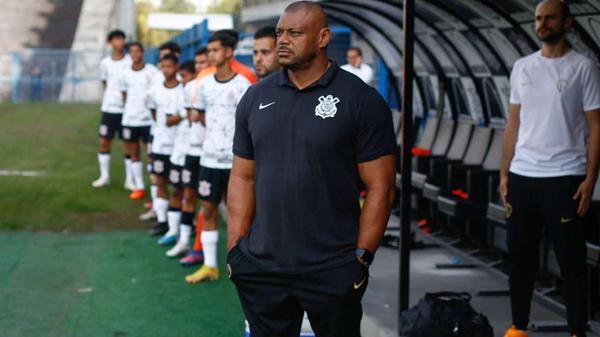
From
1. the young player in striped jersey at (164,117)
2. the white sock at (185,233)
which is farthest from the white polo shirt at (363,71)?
the white sock at (185,233)

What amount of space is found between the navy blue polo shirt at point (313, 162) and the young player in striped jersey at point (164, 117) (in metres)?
5.83

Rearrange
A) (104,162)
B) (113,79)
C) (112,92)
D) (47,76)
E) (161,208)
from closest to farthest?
(161,208), (113,79), (112,92), (104,162), (47,76)

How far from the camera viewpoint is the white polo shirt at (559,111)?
19.1ft

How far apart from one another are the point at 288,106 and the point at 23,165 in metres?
13.3

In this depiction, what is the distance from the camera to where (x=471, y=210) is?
9.01 meters

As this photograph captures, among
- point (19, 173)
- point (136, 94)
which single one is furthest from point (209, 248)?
point (19, 173)

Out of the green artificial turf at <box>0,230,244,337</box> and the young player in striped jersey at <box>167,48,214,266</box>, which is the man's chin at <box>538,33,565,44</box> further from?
the young player in striped jersey at <box>167,48,214,266</box>

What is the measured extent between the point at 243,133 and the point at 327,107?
1.35ft

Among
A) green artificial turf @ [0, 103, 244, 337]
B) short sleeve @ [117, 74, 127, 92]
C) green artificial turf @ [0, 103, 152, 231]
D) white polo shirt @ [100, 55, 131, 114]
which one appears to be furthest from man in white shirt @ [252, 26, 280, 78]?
white polo shirt @ [100, 55, 131, 114]

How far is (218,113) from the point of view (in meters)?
8.26

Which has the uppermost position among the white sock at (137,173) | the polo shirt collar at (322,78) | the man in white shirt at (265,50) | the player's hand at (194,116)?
the man in white shirt at (265,50)

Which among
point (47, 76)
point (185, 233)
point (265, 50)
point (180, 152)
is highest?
point (265, 50)

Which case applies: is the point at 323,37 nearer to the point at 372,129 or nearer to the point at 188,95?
the point at 372,129

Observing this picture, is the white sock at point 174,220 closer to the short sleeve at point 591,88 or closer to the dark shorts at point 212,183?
the dark shorts at point 212,183
